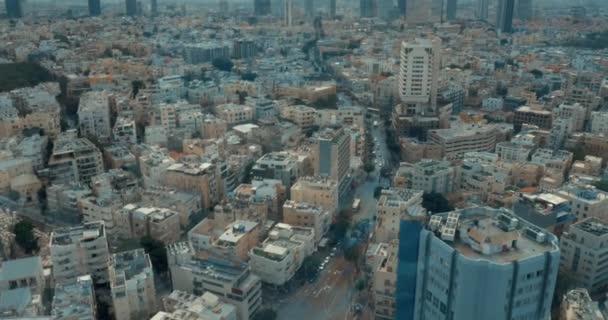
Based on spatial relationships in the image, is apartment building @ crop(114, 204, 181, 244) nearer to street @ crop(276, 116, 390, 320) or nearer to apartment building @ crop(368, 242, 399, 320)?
street @ crop(276, 116, 390, 320)

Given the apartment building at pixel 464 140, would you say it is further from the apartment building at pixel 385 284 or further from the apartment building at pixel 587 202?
the apartment building at pixel 385 284

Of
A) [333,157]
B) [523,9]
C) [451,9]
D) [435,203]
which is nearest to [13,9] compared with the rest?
[451,9]

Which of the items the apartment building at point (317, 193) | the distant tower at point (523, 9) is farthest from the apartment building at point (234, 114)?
the distant tower at point (523, 9)

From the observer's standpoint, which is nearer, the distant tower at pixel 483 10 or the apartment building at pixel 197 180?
the apartment building at pixel 197 180

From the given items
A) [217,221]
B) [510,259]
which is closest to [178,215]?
[217,221]

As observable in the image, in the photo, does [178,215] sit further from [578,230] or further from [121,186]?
[578,230]
